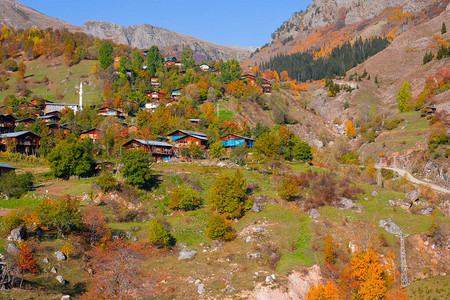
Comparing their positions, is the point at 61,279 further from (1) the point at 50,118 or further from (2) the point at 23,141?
(1) the point at 50,118

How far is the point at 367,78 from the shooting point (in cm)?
14050

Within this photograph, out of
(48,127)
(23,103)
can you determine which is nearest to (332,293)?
(48,127)

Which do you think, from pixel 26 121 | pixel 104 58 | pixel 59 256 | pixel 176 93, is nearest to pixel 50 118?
pixel 26 121

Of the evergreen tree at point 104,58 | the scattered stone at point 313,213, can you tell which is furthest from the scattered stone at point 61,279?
the evergreen tree at point 104,58

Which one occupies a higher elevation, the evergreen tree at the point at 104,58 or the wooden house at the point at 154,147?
the evergreen tree at the point at 104,58

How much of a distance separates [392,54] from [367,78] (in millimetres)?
21855

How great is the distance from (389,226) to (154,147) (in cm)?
3988

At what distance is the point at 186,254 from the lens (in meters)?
32.4

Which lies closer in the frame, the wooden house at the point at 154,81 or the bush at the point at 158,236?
the bush at the point at 158,236

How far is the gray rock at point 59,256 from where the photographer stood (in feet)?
89.0

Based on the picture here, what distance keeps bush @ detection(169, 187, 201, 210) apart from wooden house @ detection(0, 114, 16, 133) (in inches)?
1889

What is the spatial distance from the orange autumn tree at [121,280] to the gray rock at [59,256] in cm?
180

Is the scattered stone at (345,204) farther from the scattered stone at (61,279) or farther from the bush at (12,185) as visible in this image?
the bush at (12,185)

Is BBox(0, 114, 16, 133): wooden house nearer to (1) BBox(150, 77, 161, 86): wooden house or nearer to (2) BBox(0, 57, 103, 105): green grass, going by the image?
(2) BBox(0, 57, 103, 105): green grass
